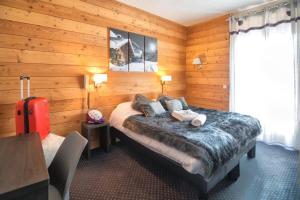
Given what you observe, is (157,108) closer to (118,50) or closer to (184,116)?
(184,116)

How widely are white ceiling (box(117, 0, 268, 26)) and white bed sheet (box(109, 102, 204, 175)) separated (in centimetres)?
211

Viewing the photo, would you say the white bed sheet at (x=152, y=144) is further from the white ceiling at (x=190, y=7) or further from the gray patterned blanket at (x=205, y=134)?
the white ceiling at (x=190, y=7)

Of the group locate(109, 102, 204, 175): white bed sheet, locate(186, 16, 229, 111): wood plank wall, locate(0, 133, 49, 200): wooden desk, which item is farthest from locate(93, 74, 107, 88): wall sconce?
locate(186, 16, 229, 111): wood plank wall

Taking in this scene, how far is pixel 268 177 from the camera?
231cm

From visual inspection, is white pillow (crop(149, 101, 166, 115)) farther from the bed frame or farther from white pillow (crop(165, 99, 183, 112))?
the bed frame

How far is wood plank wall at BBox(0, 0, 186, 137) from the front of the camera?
2.37 m

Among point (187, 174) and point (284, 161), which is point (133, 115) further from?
point (284, 161)

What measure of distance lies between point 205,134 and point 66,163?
1527 millimetres

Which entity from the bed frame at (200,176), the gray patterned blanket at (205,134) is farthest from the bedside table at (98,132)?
the bed frame at (200,176)

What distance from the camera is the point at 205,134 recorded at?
2.10m

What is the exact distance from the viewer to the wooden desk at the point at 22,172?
82 cm

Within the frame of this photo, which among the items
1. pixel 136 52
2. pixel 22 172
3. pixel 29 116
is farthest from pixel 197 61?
pixel 22 172

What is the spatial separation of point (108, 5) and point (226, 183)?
3545mm

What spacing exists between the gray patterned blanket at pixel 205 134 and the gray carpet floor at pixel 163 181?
0.44 meters
